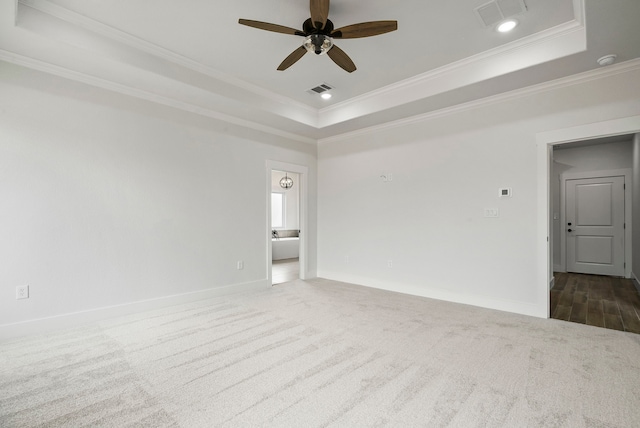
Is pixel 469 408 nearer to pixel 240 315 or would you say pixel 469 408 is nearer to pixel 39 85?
pixel 240 315

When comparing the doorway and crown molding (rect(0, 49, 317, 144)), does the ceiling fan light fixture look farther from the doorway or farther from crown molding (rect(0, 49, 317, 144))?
the doorway

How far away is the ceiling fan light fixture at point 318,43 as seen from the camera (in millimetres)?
2535

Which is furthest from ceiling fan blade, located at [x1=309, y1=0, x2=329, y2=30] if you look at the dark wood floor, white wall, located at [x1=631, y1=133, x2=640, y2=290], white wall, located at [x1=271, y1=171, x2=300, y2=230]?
white wall, located at [x1=271, y1=171, x2=300, y2=230]

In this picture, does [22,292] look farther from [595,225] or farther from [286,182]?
[595,225]

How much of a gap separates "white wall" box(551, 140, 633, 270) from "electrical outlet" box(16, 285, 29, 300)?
8.84 metres

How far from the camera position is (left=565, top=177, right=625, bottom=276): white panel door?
599 cm

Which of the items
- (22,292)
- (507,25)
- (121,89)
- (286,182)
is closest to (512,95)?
(507,25)

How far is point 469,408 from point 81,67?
4.53 meters

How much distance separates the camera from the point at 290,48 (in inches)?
127

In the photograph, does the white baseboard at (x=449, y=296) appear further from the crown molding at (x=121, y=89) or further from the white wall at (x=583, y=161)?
the white wall at (x=583, y=161)

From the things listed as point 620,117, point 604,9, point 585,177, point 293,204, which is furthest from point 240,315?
point 585,177

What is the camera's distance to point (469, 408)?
1856 millimetres

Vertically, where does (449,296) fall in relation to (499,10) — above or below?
below

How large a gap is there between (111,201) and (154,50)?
69.0 inches
